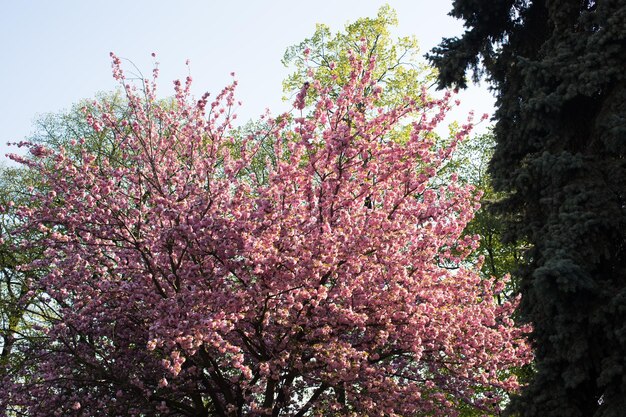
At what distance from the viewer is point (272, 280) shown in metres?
9.10

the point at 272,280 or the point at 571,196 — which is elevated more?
the point at 272,280

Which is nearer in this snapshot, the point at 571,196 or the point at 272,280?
the point at 571,196

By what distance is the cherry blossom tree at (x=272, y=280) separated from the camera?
359 inches

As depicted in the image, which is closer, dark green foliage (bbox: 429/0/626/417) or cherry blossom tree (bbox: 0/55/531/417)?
dark green foliage (bbox: 429/0/626/417)

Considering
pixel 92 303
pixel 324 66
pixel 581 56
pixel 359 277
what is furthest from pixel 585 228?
pixel 324 66

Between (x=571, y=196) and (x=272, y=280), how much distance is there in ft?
13.4

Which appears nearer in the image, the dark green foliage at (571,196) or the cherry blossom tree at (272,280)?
the dark green foliage at (571,196)

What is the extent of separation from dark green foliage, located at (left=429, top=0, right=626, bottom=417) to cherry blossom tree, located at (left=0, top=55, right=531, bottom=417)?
6.45 feet

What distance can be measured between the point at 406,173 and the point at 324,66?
8.80 m

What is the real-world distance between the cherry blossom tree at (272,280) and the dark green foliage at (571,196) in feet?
6.45

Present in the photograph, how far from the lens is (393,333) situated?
970 cm

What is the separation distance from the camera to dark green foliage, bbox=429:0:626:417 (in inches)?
263

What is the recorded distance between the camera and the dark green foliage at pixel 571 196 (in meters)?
6.68

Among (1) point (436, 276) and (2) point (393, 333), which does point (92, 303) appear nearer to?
(2) point (393, 333)
